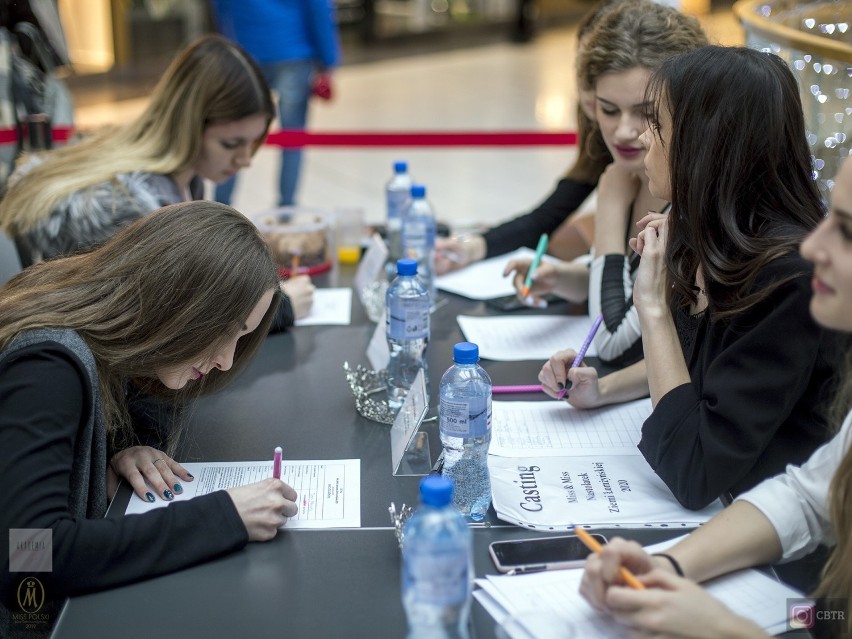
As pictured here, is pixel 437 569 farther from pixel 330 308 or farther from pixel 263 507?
pixel 330 308

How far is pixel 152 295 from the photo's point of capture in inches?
59.4

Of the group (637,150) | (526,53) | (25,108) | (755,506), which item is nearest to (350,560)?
(755,506)

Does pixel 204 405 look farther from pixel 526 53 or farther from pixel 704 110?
pixel 526 53

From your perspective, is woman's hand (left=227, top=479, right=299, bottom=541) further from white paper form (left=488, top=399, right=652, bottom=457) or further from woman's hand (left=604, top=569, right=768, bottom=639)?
woman's hand (left=604, top=569, right=768, bottom=639)

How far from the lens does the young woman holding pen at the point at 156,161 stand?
2.46m

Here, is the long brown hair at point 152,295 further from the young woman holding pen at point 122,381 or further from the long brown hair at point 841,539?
the long brown hair at point 841,539

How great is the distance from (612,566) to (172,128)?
1853 mm

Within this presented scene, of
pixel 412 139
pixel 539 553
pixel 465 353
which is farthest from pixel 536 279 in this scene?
pixel 412 139

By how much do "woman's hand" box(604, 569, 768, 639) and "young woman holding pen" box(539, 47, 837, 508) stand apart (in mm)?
344

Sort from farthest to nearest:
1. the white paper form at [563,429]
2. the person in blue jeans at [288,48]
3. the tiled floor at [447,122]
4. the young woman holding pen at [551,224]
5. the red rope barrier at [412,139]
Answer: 1. the tiled floor at [447,122]
2. the person in blue jeans at [288,48]
3. the red rope barrier at [412,139]
4. the young woman holding pen at [551,224]
5. the white paper form at [563,429]

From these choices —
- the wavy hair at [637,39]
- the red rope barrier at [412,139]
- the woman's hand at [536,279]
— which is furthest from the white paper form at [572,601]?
the red rope barrier at [412,139]

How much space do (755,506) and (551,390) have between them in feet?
1.85

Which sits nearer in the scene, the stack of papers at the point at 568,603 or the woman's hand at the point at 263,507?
the stack of papers at the point at 568,603

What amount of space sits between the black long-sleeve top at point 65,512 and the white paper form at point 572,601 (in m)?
0.40
